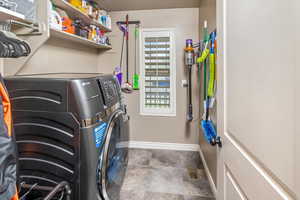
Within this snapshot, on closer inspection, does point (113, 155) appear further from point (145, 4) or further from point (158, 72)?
point (145, 4)

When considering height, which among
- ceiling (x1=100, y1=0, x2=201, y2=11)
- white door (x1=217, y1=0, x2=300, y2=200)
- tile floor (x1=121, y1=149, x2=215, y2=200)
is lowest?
tile floor (x1=121, y1=149, x2=215, y2=200)

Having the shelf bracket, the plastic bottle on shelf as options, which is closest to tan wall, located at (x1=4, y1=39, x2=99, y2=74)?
the shelf bracket

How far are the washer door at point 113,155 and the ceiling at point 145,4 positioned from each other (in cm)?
208

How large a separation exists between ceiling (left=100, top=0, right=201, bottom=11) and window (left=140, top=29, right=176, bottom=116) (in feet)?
1.19

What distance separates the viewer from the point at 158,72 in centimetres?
308

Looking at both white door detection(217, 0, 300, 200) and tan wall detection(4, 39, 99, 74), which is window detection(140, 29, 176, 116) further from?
white door detection(217, 0, 300, 200)

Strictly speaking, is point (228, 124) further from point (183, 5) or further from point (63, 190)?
point (183, 5)

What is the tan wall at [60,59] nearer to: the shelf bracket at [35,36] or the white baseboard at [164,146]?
the shelf bracket at [35,36]

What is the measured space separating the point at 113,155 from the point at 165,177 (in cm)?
128

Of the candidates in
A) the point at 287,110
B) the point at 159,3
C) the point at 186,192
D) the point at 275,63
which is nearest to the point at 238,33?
the point at 275,63

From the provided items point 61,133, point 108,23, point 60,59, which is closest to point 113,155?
point 61,133

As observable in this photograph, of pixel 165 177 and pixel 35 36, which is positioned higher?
pixel 35 36

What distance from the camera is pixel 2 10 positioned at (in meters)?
1.02

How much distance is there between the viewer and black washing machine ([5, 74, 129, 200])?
34.4 inches
